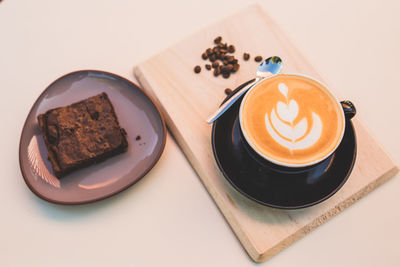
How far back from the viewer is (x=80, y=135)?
1.00 meters

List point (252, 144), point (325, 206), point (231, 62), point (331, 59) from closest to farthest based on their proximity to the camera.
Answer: point (252, 144)
point (325, 206)
point (231, 62)
point (331, 59)

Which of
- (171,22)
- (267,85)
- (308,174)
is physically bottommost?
(308,174)

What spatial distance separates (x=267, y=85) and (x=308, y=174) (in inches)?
10.2

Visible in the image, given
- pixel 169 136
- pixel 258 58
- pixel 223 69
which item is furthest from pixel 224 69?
pixel 169 136

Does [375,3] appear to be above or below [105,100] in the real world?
below

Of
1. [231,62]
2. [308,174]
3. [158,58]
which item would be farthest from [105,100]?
[308,174]

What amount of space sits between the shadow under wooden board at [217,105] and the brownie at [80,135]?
17cm

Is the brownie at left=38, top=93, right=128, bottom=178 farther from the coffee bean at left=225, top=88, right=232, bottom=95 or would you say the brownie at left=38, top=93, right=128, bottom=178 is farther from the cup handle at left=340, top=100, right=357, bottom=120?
the cup handle at left=340, top=100, right=357, bottom=120

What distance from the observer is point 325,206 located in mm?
969

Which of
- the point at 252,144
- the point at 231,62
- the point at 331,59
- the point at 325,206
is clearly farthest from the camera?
the point at 331,59

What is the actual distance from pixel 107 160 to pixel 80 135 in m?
0.11

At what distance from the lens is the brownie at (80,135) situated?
98cm

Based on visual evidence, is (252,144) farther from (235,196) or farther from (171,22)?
(171,22)

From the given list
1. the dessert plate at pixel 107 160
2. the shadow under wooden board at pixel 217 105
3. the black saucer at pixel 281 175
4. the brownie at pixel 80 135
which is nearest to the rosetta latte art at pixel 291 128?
the black saucer at pixel 281 175
